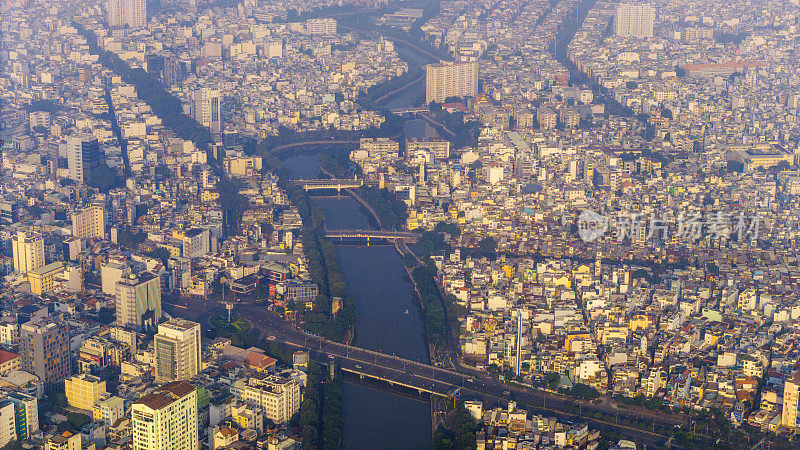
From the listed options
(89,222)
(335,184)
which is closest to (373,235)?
(335,184)

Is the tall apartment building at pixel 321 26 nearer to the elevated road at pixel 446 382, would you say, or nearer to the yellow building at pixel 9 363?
the elevated road at pixel 446 382

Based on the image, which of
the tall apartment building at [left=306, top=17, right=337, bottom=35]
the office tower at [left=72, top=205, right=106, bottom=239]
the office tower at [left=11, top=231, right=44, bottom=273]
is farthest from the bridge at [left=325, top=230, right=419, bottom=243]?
the tall apartment building at [left=306, top=17, right=337, bottom=35]

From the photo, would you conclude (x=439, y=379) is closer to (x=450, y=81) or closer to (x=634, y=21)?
(x=450, y=81)

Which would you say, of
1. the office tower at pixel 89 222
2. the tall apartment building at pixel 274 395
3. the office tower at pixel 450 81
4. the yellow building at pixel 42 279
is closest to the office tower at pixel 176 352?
the tall apartment building at pixel 274 395

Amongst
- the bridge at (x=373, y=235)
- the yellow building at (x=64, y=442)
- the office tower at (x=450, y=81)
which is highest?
the office tower at (x=450, y=81)

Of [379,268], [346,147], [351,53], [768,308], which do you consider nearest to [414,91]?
[351,53]

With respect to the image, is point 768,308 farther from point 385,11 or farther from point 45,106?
point 385,11
